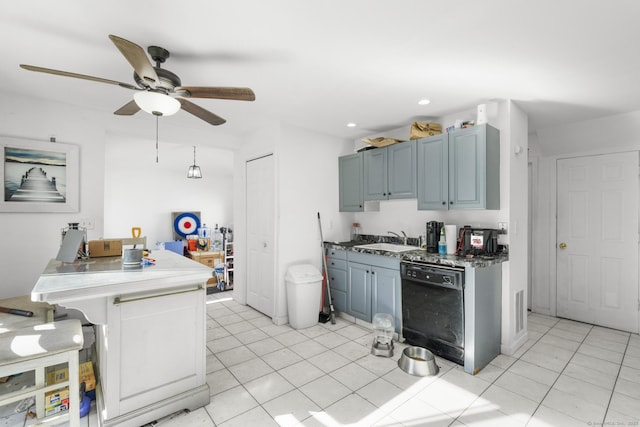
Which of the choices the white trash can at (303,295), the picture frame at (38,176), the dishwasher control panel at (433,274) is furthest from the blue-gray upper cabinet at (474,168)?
the picture frame at (38,176)

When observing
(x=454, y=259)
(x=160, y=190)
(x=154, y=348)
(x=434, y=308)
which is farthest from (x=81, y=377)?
(x=160, y=190)

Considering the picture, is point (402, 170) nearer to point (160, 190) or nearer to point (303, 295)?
point (303, 295)

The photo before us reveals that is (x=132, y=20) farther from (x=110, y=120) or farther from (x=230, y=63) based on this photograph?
(x=110, y=120)

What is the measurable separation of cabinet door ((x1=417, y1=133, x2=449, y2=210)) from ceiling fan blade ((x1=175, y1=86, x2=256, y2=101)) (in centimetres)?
196

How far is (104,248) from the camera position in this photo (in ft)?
8.25

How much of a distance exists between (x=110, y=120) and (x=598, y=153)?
5.54m

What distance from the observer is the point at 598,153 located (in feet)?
11.6

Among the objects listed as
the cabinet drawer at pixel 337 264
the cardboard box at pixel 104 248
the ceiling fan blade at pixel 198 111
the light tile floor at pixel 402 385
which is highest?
the ceiling fan blade at pixel 198 111

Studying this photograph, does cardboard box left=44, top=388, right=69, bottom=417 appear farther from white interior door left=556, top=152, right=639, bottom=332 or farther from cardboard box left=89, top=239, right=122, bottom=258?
white interior door left=556, top=152, right=639, bottom=332

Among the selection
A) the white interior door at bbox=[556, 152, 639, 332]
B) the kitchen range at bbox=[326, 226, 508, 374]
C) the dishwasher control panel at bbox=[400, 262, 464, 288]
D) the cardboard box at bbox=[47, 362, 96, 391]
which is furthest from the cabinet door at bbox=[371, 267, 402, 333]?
the cardboard box at bbox=[47, 362, 96, 391]

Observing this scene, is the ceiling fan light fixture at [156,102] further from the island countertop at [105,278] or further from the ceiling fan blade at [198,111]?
the island countertop at [105,278]

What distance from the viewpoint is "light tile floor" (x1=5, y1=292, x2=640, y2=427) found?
6.45ft

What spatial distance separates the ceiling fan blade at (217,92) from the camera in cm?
196

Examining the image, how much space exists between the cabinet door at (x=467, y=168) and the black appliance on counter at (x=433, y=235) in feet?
1.09
